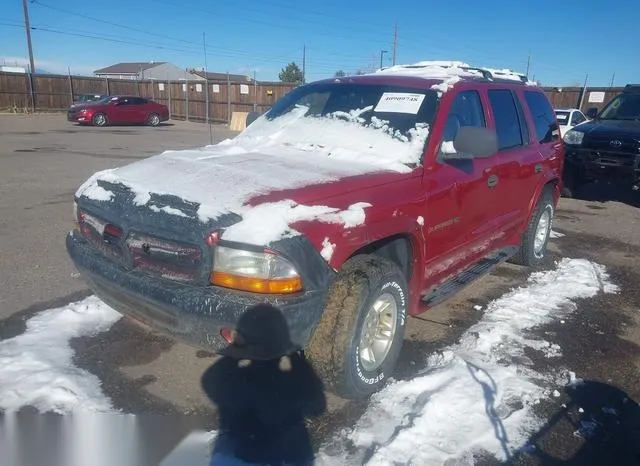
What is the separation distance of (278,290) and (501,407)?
1529mm

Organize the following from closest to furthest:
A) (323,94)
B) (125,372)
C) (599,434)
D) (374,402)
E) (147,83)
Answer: (599,434) < (374,402) < (125,372) < (323,94) < (147,83)

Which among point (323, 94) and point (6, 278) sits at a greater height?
point (323, 94)

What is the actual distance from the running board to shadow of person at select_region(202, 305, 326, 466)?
0.98m

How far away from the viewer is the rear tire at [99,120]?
24188 mm

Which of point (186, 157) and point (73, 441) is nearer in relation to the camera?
point (73, 441)

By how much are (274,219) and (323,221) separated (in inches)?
10.3

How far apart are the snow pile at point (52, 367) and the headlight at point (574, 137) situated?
25.8ft

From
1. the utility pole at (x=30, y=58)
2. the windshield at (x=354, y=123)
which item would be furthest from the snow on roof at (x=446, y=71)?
the utility pole at (x=30, y=58)

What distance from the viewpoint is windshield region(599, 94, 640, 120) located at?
910cm

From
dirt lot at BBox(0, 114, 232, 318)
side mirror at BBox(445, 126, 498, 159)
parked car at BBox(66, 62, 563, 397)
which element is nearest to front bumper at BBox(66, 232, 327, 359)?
parked car at BBox(66, 62, 563, 397)

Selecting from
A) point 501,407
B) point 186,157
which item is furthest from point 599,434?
point 186,157

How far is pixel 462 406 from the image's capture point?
9.73 ft

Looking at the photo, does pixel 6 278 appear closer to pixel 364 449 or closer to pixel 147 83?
pixel 364 449

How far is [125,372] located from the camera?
10.8ft
